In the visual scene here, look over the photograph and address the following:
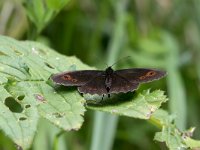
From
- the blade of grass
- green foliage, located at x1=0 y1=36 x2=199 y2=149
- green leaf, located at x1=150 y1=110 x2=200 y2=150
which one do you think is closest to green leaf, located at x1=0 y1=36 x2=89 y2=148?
green foliage, located at x1=0 y1=36 x2=199 y2=149

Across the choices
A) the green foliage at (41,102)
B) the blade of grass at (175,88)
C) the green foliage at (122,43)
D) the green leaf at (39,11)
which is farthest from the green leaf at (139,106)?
the blade of grass at (175,88)

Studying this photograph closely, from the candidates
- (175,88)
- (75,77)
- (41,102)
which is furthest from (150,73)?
(175,88)

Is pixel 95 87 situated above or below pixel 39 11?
below

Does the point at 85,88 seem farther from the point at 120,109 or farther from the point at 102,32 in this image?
the point at 102,32

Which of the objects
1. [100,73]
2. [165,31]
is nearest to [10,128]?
[100,73]

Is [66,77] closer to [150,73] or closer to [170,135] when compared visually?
[150,73]

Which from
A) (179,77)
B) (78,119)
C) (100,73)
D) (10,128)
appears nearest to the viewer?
(10,128)
